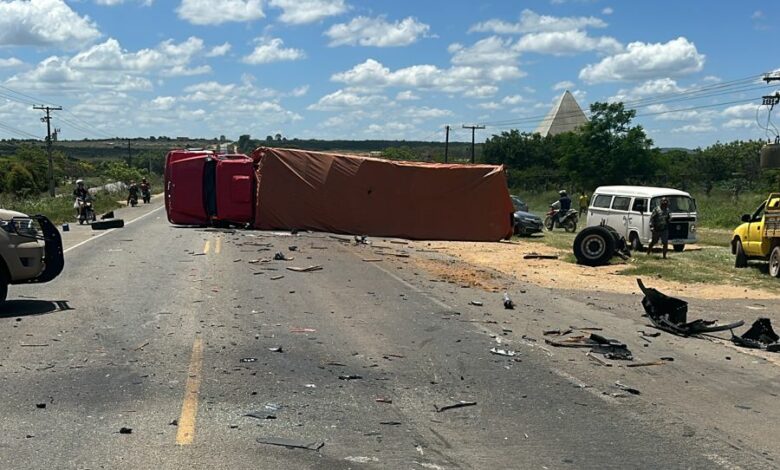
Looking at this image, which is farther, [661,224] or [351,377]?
[661,224]

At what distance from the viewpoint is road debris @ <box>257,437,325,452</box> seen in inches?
217

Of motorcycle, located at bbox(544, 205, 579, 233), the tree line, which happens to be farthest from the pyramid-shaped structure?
motorcycle, located at bbox(544, 205, 579, 233)

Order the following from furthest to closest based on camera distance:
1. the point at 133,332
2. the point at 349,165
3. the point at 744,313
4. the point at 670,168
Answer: the point at 670,168 → the point at 349,165 → the point at 744,313 → the point at 133,332

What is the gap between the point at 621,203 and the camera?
25.6 metres

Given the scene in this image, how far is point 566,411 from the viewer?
21.5ft

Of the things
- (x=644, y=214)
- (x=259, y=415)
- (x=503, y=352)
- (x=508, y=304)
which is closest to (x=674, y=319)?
(x=508, y=304)

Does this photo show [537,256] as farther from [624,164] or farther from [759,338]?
[624,164]

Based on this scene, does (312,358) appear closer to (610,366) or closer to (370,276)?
(610,366)

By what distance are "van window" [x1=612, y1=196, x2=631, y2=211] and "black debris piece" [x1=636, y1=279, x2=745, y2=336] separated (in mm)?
14369

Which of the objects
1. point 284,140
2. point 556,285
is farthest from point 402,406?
point 284,140

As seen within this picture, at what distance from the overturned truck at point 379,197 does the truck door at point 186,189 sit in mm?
2579

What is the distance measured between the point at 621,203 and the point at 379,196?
805cm

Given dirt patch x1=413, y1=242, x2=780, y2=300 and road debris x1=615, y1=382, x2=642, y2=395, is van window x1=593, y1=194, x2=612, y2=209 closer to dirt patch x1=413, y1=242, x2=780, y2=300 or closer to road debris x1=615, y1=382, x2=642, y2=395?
dirt patch x1=413, y1=242, x2=780, y2=300

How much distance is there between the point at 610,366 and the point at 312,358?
3185 millimetres
